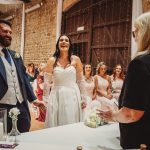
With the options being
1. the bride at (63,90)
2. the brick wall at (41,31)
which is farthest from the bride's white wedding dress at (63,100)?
the brick wall at (41,31)

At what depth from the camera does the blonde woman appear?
1411 millimetres

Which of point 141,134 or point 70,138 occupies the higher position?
point 141,134

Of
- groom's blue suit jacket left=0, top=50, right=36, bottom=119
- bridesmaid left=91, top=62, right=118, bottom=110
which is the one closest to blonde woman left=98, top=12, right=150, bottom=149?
groom's blue suit jacket left=0, top=50, right=36, bottom=119

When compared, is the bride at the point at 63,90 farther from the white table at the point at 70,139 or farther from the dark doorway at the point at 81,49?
the dark doorway at the point at 81,49

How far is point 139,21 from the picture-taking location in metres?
1.47

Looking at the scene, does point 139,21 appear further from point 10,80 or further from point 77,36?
point 77,36

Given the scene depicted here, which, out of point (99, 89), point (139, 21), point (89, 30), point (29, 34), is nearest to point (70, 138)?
point (139, 21)

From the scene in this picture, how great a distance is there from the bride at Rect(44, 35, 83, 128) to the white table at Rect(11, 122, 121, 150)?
1.40 m

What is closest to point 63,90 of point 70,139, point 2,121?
point 70,139

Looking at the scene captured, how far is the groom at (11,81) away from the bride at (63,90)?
0.77 meters

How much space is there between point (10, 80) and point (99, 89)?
3713 millimetres

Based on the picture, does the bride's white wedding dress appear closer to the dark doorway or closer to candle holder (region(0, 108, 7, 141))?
candle holder (region(0, 108, 7, 141))

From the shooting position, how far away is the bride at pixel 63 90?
11.8ft

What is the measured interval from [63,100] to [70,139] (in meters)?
1.77
